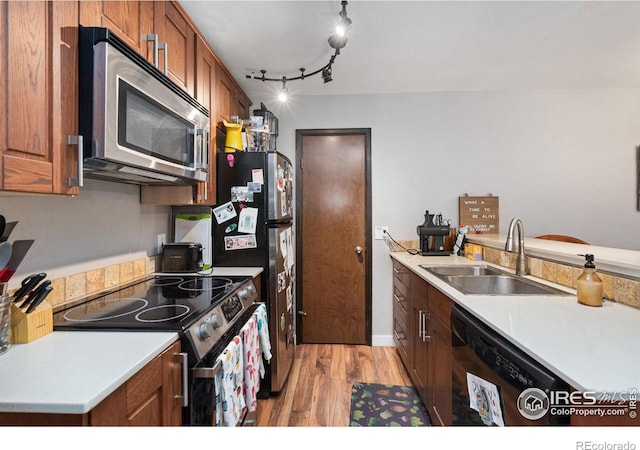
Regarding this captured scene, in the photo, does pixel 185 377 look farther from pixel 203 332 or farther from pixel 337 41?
pixel 337 41

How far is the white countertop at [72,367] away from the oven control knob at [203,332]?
0.11 metres

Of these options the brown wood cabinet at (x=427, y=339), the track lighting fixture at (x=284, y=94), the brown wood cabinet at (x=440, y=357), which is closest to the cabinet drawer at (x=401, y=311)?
the brown wood cabinet at (x=427, y=339)

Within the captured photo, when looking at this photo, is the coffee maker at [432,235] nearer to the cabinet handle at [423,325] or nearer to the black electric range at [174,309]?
the cabinet handle at [423,325]

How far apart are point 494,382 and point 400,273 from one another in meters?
1.62

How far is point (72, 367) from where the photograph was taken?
80 centimetres

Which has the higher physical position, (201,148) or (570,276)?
(201,148)

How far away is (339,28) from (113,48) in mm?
1183

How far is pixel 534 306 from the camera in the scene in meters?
1.29

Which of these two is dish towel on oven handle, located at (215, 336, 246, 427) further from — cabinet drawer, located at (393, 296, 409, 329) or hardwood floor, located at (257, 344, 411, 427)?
cabinet drawer, located at (393, 296, 409, 329)

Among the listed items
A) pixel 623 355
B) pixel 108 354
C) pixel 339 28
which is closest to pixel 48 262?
pixel 108 354

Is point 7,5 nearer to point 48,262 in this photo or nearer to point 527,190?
point 48,262

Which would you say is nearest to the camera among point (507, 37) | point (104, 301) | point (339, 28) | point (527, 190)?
point (104, 301)

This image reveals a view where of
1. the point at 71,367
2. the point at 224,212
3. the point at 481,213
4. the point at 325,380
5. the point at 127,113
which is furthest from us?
the point at 481,213

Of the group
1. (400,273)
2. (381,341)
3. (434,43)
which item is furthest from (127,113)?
(381,341)
